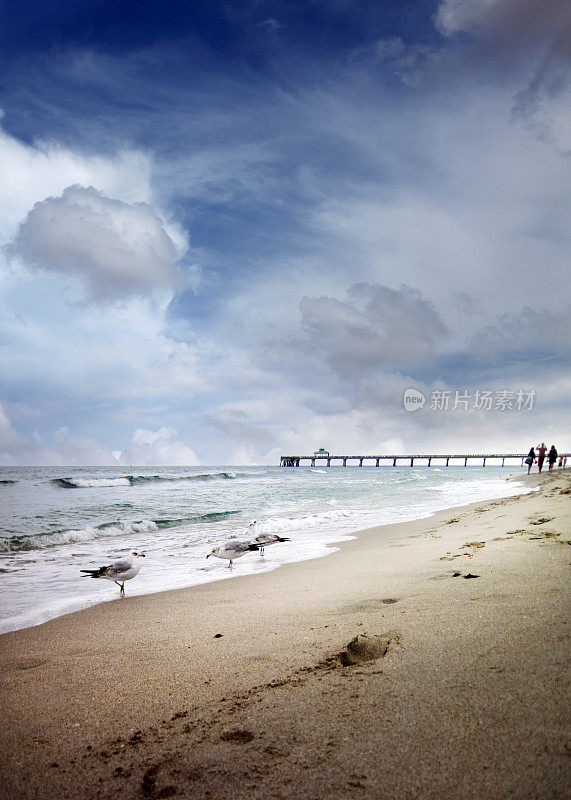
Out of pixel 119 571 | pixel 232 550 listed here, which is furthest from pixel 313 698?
pixel 232 550

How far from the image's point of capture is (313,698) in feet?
6.65

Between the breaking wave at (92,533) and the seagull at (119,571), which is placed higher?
the seagull at (119,571)

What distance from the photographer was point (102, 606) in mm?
4918

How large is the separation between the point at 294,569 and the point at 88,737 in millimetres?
4654

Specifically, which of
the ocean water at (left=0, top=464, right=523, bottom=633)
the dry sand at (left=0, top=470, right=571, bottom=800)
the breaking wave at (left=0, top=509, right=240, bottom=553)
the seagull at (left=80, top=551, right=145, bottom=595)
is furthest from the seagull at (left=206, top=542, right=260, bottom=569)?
the breaking wave at (left=0, top=509, right=240, bottom=553)

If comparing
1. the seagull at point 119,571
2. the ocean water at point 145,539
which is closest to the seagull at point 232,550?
the ocean water at point 145,539

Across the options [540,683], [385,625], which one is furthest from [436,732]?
[385,625]

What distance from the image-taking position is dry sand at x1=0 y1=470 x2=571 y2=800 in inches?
59.1

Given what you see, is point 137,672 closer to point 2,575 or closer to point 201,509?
point 2,575

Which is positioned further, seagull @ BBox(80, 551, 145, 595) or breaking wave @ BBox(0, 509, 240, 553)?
breaking wave @ BBox(0, 509, 240, 553)

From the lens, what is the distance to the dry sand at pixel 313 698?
4.92 ft

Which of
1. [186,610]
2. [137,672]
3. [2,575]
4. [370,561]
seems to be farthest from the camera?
[2,575]

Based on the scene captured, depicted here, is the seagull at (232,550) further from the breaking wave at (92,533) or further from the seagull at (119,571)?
the breaking wave at (92,533)

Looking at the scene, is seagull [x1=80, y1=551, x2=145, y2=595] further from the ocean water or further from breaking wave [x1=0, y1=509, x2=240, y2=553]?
breaking wave [x1=0, y1=509, x2=240, y2=553]
